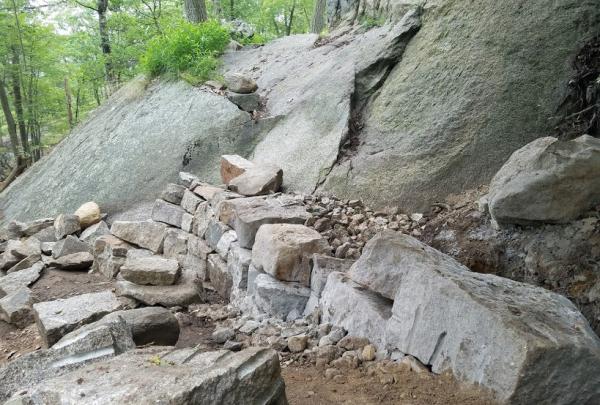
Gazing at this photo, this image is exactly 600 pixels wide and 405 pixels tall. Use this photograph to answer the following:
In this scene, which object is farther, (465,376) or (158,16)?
(158,16)

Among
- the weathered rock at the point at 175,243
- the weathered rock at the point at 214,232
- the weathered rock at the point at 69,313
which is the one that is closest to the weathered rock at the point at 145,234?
the weathered rock at the point at 175,243

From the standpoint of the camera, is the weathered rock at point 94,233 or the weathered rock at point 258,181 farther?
the weathered rock at point 94,233

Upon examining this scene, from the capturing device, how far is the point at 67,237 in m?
6.55

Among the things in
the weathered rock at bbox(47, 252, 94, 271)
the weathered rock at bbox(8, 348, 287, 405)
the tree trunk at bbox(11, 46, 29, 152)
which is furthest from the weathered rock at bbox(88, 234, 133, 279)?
the tree trunk at bbox(11, 46, 29, 152)

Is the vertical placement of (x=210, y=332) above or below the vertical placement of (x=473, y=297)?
below

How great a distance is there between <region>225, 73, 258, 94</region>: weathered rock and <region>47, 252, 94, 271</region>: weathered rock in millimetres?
3147

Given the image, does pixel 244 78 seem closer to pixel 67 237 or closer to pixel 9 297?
pixel 67 237

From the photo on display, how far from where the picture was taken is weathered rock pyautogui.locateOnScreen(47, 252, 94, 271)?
6.07 metres

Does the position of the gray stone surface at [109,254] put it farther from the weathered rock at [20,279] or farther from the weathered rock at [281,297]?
the weathered rock at [281,297]

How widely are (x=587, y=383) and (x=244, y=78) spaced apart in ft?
20.8

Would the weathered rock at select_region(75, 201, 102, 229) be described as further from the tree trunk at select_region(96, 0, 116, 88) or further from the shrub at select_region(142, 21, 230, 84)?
the tree trunk at select_region(96, 0, 116, 88)

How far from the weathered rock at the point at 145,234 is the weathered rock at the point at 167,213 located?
111 mm

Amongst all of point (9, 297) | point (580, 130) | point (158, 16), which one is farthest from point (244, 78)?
point (158, 16)

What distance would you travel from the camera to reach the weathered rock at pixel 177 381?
183 cm
